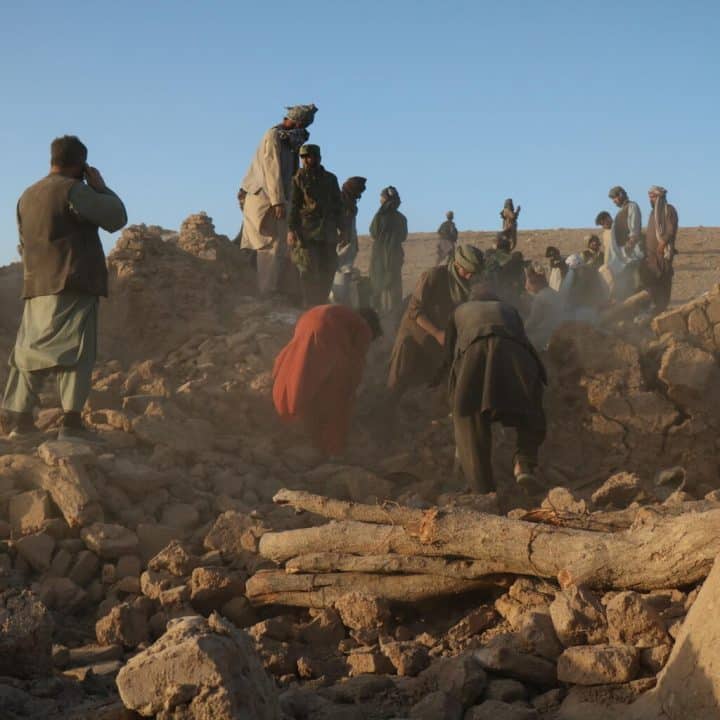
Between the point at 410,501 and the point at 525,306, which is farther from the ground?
the point at 525,306

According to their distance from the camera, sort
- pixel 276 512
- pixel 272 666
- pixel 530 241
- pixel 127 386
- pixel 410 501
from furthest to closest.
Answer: pixel 530 241
pixel 127 386
pixel 410 501
pixel 276 512
pixel 272 666

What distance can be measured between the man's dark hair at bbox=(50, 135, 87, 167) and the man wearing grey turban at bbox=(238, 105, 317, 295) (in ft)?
9.18

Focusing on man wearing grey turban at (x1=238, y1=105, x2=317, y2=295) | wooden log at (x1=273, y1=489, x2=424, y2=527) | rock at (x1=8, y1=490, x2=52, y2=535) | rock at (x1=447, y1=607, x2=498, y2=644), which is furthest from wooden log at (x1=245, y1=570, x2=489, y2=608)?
man wearing grey turban at (x1=238, y1=105, x2=317, y2=295)

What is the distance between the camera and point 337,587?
466cm

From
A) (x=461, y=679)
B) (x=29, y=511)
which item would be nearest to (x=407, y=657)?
(x=461, y=679)

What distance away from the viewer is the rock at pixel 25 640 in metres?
3.87

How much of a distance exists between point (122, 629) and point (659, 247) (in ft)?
28.1

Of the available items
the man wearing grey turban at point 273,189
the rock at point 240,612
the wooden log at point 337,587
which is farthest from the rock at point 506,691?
the man wearing grey turban at point 273,189

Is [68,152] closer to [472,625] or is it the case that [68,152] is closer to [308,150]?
[308,150]

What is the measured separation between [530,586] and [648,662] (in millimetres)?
848

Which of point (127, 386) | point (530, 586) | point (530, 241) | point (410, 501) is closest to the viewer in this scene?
point (530, 586)

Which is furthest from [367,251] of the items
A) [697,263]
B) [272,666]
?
[272,666]

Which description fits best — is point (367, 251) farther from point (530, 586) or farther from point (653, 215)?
point (530, 586)

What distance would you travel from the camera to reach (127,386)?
7.66m
